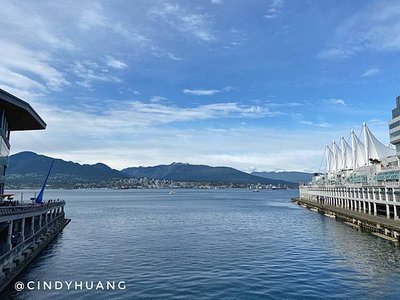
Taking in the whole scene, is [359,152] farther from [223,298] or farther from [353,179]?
[223,298]

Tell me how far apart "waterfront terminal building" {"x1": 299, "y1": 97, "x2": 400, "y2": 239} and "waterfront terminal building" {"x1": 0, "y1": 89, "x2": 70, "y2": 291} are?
5189 cm

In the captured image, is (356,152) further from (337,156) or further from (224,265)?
(224,265)

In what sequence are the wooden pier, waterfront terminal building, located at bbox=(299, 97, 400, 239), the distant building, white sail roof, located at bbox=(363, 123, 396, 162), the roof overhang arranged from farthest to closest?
1. white sail roof, located at bbox=(363, 123, 396, 162)
2. waterfront terminal building, located at bbox=(299, 97, 400, 239)
3. the wooden pier
4. the distant building
5. the roof overhang

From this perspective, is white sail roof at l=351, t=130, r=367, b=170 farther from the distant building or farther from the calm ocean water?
the distant building

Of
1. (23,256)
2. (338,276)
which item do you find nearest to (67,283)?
(23,256)

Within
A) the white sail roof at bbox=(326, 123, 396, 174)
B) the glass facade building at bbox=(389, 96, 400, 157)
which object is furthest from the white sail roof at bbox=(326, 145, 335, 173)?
the glass facade building at bbox=(389, 96, 400, 157)

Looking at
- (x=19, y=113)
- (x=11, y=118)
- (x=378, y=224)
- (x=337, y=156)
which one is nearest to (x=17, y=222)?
(x=19, y=113)

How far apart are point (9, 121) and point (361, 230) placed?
67.1 meters

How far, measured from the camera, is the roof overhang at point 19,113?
4541 centimetres

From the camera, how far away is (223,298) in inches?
1059

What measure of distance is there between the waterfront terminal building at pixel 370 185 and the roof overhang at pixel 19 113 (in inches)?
2328

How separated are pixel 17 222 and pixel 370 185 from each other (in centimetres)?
7182

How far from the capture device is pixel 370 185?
77312mm

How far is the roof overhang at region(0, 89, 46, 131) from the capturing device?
45.4m
